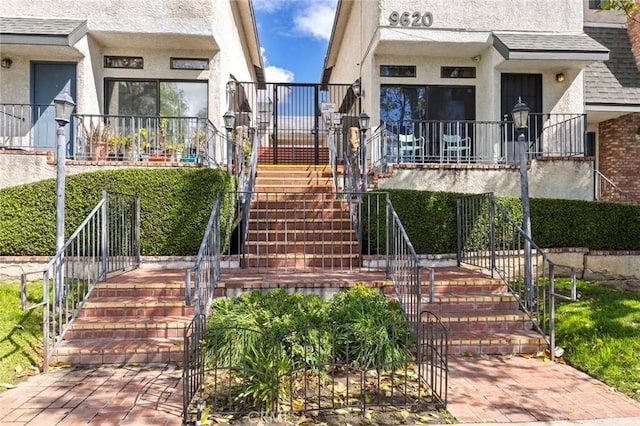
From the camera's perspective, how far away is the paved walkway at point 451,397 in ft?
12.5

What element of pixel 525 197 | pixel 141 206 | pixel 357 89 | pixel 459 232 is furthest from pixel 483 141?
pixel 141 206

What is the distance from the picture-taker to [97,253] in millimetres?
7352

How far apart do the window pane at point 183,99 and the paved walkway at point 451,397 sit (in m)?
8.31

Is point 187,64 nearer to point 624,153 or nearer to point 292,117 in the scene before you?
point 292,117

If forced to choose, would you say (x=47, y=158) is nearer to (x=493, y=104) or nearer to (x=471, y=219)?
(x=471, y=219)

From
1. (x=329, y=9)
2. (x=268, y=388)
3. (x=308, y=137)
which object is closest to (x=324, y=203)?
(x=268, y=388)

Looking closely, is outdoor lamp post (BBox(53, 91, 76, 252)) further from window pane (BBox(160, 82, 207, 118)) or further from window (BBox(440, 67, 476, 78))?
window (BBox(440, 67, 476, 78))

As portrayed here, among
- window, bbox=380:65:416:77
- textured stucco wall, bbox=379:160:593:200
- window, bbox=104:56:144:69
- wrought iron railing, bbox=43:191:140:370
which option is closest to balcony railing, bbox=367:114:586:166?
textured stucco wall, bbox=379:160:593:200

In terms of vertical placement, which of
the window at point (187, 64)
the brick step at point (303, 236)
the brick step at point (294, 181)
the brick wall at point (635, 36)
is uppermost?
the brick wall at point (635, 36)

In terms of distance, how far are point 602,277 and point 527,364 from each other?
16.7 ft

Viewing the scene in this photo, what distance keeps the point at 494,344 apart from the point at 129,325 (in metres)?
4.77

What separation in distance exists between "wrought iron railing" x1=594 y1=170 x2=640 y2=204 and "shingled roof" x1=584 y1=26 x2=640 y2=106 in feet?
7.23

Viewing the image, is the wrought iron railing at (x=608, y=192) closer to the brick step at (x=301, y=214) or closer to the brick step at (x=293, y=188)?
the brick step at (x=293, y=188)

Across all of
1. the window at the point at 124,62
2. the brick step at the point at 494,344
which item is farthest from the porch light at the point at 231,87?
the brick step at the point at 494,344
